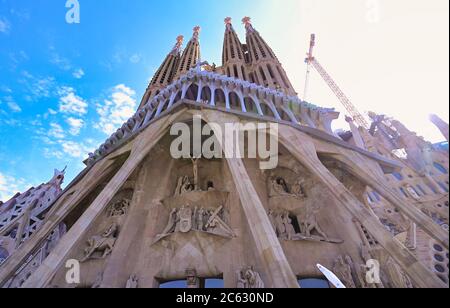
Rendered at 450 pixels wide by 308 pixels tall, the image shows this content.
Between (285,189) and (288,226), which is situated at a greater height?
(285,189)

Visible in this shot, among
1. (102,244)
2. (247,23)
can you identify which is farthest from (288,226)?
(247,23)

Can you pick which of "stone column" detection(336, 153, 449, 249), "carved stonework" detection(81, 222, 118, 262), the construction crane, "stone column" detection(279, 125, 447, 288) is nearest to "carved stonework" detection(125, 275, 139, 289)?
"carved stonework" detection(81, 222, 118, 262)

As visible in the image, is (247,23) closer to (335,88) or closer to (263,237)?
(335,88)

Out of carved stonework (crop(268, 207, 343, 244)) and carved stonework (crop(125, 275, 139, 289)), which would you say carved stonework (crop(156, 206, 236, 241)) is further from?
carved stonework (crop(268, 207, 343, 244))

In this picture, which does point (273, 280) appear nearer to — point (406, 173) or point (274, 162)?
point (274, 162)

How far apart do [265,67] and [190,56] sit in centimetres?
1023

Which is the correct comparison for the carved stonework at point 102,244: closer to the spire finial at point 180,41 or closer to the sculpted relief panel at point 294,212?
the sculpted relief panel at point 294,212

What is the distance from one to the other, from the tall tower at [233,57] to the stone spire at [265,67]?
1.03m

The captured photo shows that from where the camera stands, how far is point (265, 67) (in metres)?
23.5

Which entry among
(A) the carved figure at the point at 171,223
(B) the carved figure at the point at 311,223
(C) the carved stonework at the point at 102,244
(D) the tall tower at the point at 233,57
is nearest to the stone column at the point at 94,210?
(C) the carved stonework at the point at 102,244

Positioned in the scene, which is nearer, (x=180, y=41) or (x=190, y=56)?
(x=190, y=56)

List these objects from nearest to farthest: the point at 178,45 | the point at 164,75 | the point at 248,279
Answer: the point at 248,279 < the point at 164,75 < the point at 178,45

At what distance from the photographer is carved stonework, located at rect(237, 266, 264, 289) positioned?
279 inches
